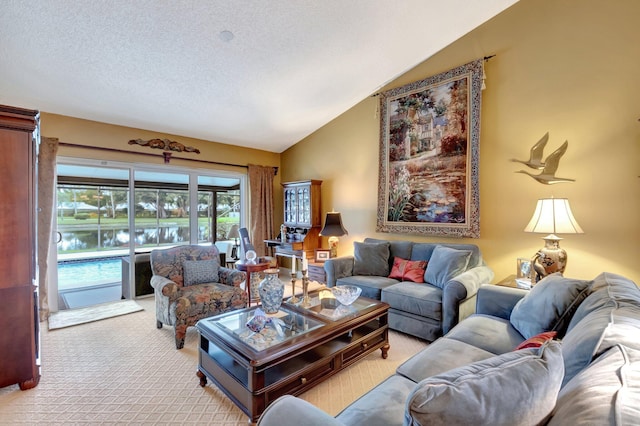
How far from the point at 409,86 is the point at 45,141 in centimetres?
474

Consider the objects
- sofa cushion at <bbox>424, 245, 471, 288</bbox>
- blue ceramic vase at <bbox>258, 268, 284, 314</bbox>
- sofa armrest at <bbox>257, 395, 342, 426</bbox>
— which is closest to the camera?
sofa armrest at <bbox>257, 395, 342, 426</bbox>

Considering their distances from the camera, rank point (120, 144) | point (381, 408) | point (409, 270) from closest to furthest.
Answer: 1. point (381, 408)
2. point (409, 270)
3. point (120, 144)

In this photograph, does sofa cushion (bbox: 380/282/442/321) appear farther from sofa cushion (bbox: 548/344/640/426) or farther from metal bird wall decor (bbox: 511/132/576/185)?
sofa cushion (bbox: 548/344/640/426)

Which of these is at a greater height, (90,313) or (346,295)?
(346,295)

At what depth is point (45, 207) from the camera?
11.5ft

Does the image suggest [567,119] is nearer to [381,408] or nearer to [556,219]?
[556,219]

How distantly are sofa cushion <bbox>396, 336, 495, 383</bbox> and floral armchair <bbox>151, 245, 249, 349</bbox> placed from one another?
202 cm

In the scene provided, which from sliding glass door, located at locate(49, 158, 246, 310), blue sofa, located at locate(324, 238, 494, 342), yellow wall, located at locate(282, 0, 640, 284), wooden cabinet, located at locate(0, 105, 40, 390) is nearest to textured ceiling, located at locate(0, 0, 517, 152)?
yellow wall, located at locate(282, 0, 640, 284)

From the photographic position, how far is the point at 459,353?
166 cm

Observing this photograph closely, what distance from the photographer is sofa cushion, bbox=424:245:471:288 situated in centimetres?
301

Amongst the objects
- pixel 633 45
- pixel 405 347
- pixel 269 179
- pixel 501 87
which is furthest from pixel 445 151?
pixel 269 179

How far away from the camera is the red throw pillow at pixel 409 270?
3.35 metres

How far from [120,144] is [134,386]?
3.40m

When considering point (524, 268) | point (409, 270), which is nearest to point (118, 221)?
point (409, 270)
